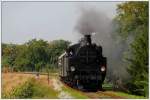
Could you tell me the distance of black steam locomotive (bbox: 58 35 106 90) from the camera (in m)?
12.8

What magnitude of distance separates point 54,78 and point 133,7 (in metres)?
Result: 2.40

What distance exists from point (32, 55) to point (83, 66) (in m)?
1.24

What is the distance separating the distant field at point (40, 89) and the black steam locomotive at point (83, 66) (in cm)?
19

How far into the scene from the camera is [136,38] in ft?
41.9

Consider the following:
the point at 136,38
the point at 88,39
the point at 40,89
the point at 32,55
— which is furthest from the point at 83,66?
the point at 136,38

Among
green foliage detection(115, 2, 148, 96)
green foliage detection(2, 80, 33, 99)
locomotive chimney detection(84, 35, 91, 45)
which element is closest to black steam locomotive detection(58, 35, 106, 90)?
locomotive chimney detection(84, 35, 91, 45)

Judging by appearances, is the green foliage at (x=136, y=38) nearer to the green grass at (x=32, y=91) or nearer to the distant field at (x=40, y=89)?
the distant field at (x=40, y=89)

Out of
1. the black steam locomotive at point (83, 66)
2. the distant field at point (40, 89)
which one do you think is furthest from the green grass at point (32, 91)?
the black steam locomotive at point (83, 66)

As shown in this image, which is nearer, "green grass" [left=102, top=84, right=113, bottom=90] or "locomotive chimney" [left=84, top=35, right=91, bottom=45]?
"green grass" [left=102, top=84, right=113, bottom=90]

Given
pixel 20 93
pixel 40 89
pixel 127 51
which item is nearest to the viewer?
pixel 20 93

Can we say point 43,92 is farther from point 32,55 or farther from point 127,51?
point 127,51

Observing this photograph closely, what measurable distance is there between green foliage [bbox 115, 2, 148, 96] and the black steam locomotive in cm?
64

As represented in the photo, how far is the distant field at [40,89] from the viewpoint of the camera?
1272 cm

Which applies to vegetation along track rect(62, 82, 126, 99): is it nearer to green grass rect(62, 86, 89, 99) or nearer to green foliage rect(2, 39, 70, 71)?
green grass rect(62, 86, 89, 99)
